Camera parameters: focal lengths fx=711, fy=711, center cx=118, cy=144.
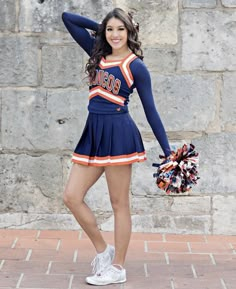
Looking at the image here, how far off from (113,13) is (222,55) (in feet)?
4.84

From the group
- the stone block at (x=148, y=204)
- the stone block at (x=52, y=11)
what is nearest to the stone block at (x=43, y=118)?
the stone block at (x=52, y=11)

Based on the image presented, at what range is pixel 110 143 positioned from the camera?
425 cm

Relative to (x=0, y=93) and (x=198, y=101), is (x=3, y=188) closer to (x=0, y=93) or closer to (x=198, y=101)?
(x=0, y=93)

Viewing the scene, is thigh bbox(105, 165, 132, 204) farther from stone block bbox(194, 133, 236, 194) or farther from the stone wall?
stone block bbox(194, 133, 236, 194)

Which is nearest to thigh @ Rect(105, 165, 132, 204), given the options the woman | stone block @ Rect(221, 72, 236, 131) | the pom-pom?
the woman

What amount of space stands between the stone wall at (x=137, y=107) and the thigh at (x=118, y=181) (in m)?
1.22

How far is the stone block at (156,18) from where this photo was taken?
546 centimetres

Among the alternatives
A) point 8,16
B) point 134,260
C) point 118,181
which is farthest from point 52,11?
point 134,260

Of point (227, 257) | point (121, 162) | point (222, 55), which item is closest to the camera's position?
point (121, 162)

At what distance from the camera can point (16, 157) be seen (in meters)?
5.59

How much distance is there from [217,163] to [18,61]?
1.74 meters

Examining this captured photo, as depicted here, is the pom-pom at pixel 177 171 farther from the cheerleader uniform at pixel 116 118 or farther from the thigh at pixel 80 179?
the thigh at pixel 80 179

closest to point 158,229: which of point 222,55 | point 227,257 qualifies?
point 227,257

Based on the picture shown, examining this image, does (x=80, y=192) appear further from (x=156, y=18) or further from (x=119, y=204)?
(x=156, y=18)
